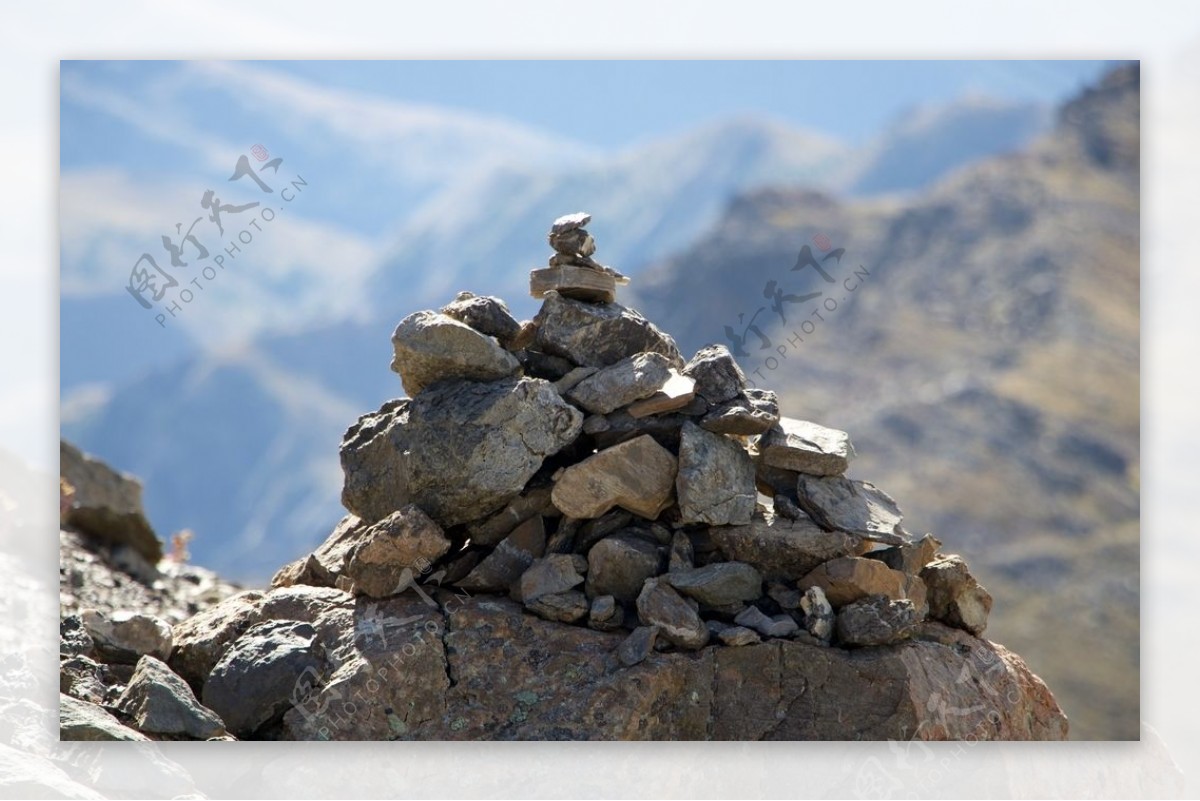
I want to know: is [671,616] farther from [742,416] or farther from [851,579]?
[742,416]

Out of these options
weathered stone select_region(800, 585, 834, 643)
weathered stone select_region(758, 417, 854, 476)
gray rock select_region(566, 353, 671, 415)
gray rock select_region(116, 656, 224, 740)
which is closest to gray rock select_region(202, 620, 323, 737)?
gray rock select_region(116, 656, 224, 740)

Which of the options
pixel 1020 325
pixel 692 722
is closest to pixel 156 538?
pixel 692 722

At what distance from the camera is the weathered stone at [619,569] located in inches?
335

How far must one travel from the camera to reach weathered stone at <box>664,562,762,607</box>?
8406 mm

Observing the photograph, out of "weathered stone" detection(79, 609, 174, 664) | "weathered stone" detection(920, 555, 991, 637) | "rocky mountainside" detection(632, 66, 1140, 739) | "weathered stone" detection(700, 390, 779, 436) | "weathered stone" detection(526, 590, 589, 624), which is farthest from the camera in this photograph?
"rocky mountainside" detection(632, 66, 1140, 739)

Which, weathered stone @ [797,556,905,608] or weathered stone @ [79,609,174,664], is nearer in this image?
weathered stone @ [797,556,905,608]

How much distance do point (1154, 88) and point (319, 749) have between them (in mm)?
6963

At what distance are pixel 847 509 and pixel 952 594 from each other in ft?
3.15

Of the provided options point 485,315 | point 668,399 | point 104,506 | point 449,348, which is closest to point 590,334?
point 485,315

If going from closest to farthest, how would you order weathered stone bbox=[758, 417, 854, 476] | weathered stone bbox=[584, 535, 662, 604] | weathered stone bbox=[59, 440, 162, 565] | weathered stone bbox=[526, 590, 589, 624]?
weathered stone bbox=[526, 590, 589, 624] → weathered stone bbox=[584, 535, 662, 604] → weathered stone bbox=[758, 417, 854, 476] → weathered stone bbox=[59, 440, 162, 565]

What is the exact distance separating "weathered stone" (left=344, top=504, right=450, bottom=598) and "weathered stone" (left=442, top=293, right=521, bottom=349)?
4.23 feet

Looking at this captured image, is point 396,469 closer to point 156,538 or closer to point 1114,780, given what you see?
point 1114,780

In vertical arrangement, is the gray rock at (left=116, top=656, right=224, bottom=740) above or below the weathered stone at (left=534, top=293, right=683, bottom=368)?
below

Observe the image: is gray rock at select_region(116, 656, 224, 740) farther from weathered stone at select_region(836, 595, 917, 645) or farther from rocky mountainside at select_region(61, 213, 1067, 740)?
weathered stone at select_region(836, 595, 917, 645)
